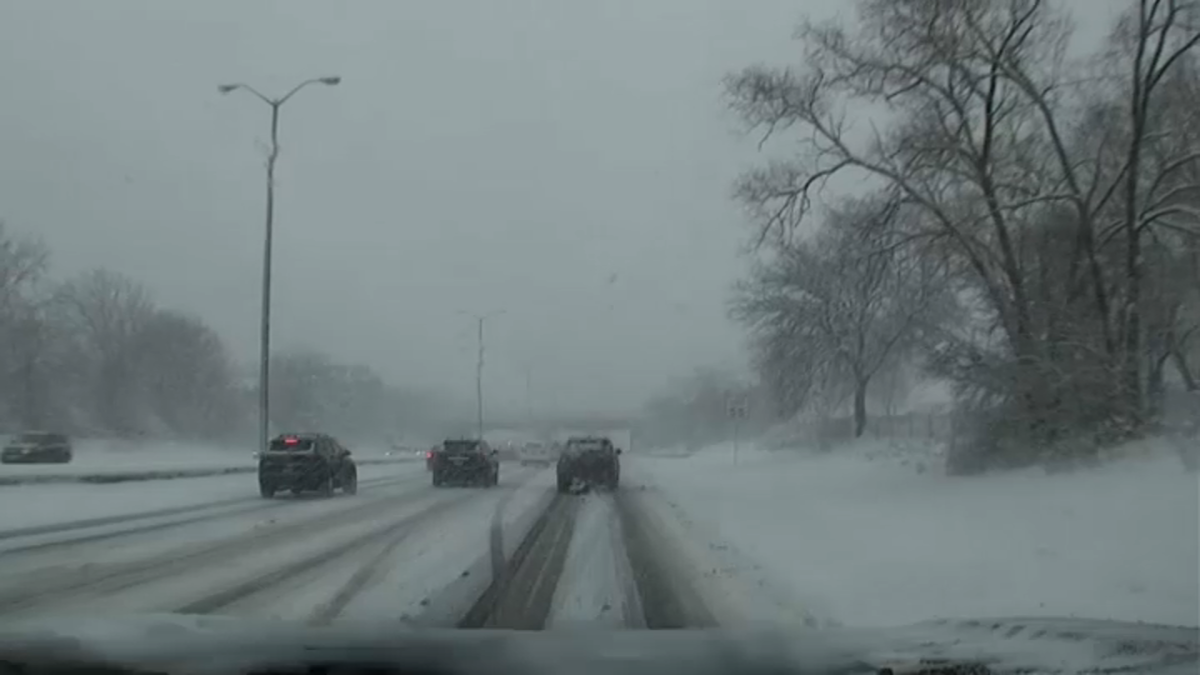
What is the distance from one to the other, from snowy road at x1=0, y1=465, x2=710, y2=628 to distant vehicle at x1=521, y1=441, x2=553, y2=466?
126ft

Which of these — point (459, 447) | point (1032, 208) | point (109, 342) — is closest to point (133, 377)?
point (109, 342)

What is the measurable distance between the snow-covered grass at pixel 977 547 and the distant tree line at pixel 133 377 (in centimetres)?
4547

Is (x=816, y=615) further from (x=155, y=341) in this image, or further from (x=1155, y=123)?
(x=155, y=341)

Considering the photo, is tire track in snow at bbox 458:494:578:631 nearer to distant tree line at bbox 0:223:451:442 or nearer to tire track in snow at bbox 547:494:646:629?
tire track in snow at bbox 547:494:646:629

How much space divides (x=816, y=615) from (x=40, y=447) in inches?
1735

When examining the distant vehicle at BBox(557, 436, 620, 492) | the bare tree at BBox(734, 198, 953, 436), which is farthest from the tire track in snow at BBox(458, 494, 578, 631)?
the bare tree at BBox(734, 198, 953, 436)

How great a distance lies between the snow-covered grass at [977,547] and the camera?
35.9 ft

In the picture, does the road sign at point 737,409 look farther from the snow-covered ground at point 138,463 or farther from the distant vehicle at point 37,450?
the distant vehicle at point 37,450

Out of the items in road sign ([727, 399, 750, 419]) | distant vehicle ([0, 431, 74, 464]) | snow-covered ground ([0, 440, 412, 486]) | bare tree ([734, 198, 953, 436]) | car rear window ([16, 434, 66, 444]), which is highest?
bare tree ([734, 198, 953, 436])

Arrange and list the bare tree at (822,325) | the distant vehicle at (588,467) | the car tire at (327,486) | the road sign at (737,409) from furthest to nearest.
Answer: the bare tree at (822,325)
the road sign at (737,409)
the distant vehicle at (588,467)
the car tire at (327,486)

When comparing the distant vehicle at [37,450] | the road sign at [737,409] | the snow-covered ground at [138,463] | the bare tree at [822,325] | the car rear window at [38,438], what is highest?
the bare tree at [822,325]

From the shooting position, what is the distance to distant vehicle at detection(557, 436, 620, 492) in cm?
3638

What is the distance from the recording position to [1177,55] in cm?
2228

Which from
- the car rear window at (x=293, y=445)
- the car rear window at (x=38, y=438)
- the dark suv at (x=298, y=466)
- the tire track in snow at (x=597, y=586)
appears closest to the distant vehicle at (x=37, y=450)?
the car rear window at (x=38, y=438)
